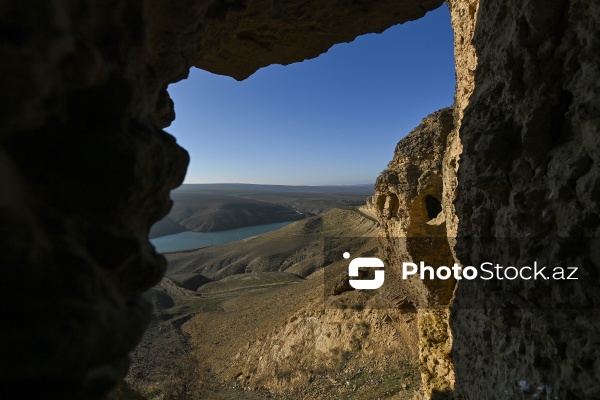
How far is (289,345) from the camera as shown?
1753 centimetres

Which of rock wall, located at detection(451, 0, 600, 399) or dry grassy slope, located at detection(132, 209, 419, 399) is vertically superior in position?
rock wall, located at detection(451, 0, 600, 399)

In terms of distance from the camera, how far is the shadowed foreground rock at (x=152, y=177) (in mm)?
1915

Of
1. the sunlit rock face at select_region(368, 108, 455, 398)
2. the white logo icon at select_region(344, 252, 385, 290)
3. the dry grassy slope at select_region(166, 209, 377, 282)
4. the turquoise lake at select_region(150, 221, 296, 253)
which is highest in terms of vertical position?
the sunlit rock face at select_region(368, 108, 455, 398)

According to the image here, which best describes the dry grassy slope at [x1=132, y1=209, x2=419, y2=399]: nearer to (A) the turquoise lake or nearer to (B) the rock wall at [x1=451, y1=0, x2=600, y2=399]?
(B) the rock wall at [x1=451, y1=0, x2=600, y2=399]

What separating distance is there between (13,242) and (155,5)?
302 cm

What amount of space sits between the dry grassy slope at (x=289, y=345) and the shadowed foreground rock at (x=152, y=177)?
834 centimetres

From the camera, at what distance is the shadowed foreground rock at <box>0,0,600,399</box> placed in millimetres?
1915

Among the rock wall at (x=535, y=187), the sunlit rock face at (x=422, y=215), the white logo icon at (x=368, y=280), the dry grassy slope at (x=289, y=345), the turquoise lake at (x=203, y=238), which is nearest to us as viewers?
the rock wall at (x=535, y=187)

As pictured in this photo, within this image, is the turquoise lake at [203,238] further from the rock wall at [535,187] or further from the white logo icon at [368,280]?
the rock wall at [535,187]

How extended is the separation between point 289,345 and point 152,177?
1671 centimetres

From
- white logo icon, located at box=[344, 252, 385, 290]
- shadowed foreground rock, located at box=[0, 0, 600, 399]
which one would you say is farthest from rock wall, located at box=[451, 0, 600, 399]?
white logo icon, located at box=[344, 252, 385, 290]

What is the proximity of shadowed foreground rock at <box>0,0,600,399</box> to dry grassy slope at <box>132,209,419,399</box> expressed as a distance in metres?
8.34

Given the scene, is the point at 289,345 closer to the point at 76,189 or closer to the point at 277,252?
the point at 76,189

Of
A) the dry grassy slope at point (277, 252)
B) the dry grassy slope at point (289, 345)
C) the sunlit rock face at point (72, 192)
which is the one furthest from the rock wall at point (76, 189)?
the dry grassy slope at point (277, 252)
